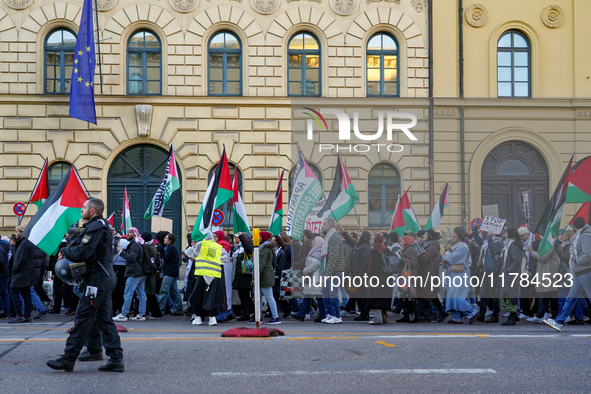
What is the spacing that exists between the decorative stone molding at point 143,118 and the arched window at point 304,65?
4.79 m

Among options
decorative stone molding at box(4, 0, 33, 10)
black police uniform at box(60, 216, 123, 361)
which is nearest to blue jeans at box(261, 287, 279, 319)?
black police uniform at box(60, 216, 123, 361)

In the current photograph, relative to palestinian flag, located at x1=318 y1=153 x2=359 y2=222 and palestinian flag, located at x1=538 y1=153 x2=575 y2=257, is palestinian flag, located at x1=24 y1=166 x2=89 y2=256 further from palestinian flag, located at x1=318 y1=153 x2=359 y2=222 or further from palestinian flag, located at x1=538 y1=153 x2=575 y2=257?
palestinian flag, located at x1=538 y1=153 x2=575 y2=257

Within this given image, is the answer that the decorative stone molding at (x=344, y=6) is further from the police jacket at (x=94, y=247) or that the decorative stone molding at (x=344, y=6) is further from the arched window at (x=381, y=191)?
the police jacket at (x=94, y=247)

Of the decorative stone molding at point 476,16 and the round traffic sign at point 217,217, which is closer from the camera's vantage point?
the round traffic sign at point 217,217

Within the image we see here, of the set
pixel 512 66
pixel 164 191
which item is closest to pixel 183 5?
pixel 164 191

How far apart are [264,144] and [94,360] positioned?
14.9m

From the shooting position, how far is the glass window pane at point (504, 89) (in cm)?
2386

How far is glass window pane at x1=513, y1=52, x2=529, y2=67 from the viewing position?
24.0m

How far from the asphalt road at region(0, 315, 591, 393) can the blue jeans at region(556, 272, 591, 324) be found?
0.36m

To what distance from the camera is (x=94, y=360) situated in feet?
26.9

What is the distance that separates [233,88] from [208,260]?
37.9 ft

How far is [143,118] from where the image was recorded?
22.1 metres

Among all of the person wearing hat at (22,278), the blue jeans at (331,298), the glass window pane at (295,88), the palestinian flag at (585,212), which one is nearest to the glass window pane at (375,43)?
the glass window pane at (295,88)

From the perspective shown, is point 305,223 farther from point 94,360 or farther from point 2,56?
point 2,56
